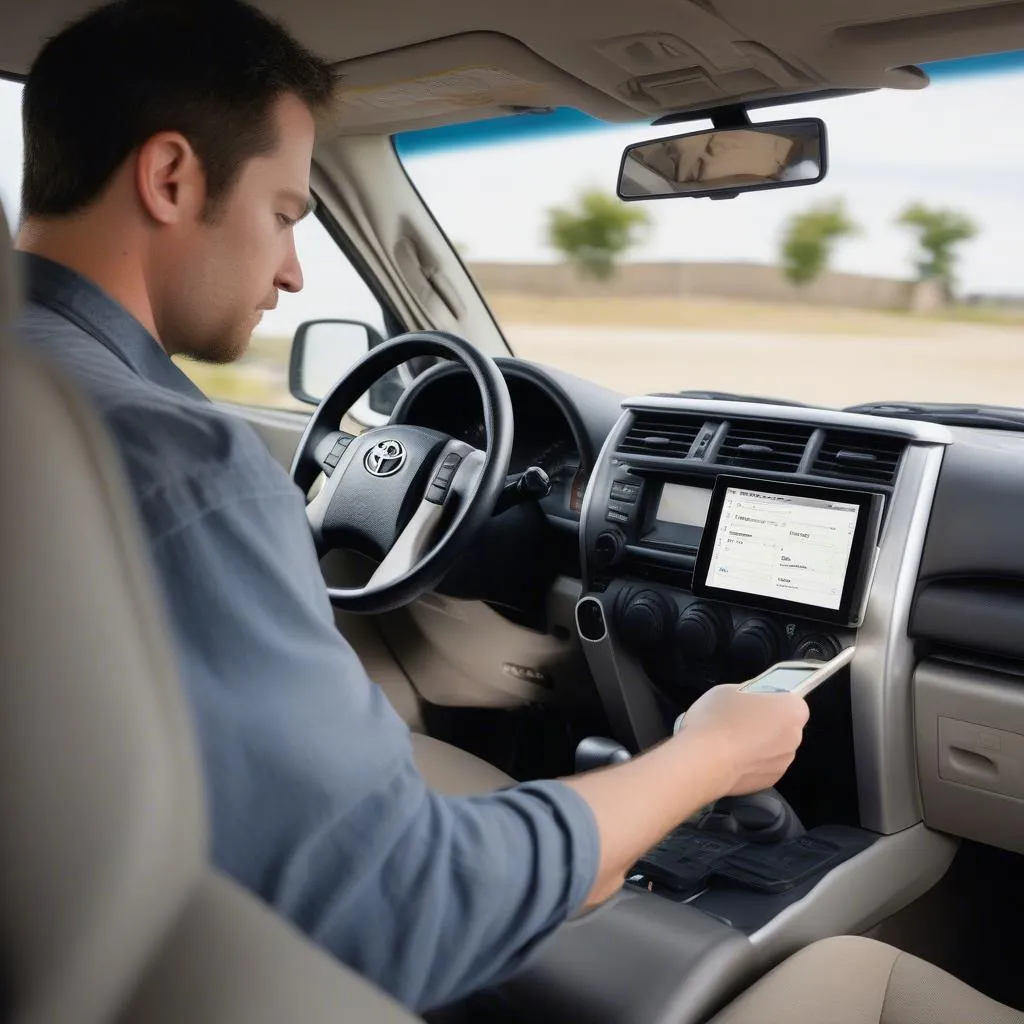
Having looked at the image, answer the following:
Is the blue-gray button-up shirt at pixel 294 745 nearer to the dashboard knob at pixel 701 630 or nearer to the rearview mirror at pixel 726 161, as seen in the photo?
the dashboard knob at pixel 701 630

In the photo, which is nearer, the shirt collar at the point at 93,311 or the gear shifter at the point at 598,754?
the shirt collar at the point at 93,311

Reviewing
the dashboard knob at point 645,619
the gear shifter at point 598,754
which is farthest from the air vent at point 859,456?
the gear shifter at point 598,754

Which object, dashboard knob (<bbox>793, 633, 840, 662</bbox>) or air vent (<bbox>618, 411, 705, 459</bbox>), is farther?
air vent (<bbox>618, 411, 705, 459</bbox>)

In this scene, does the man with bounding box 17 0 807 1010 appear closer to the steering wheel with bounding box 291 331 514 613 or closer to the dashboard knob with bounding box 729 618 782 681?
the dashboard knob with bounding box 729 618 782 681

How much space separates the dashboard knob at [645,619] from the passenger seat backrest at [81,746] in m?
1.91

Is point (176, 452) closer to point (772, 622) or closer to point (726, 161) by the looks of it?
point (772, 622)

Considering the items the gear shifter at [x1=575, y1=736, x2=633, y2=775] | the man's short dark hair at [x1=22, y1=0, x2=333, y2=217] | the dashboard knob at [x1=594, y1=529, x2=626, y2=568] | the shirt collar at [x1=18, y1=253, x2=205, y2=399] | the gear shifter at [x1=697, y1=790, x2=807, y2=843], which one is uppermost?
the man's short dark hair at [x1=22, y1=0, x2=333, y2=217]

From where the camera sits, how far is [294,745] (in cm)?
86

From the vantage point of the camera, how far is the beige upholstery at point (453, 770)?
2209 millimetres

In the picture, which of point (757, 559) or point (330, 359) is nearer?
point (757, 559)

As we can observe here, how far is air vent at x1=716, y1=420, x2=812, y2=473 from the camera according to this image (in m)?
2.28

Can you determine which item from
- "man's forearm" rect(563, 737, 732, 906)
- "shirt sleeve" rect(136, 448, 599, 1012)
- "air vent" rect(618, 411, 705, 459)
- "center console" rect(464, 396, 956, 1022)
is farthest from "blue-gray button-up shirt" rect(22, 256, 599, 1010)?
"air vent" rect(618, 411, 705, 459)

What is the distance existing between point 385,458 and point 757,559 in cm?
83

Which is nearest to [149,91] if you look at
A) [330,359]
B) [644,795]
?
[644,795]
